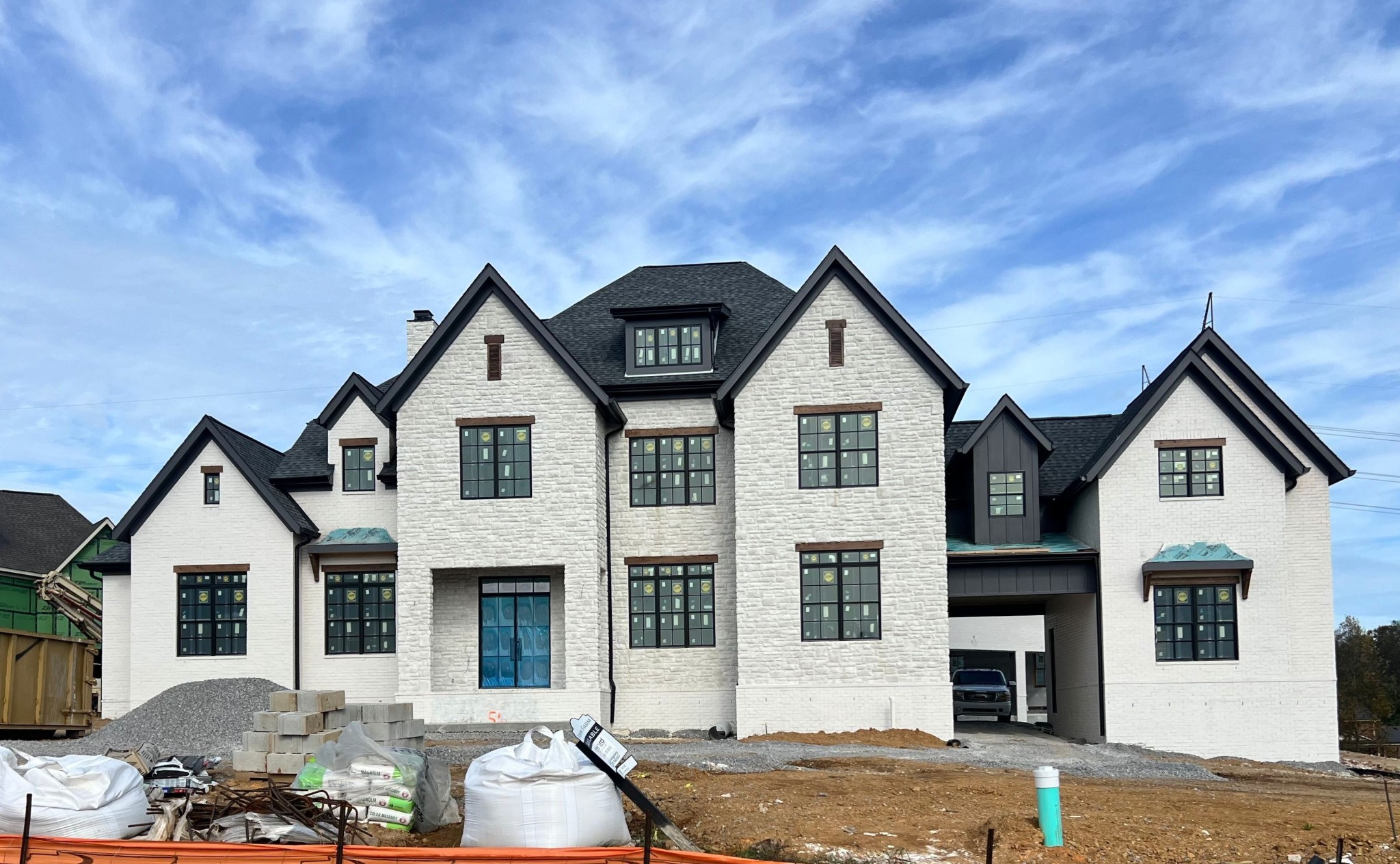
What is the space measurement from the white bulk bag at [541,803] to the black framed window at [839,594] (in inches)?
581

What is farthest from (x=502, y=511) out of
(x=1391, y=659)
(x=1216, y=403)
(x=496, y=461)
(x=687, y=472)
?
(x=1391, y=659)

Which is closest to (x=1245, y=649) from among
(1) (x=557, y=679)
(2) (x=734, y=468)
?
(2) (x=734, y=468)

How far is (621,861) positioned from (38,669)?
20.3m

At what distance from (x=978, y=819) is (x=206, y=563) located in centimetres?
2047

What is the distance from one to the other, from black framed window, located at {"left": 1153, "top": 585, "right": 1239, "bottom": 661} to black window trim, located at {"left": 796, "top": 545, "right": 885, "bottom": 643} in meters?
5.46

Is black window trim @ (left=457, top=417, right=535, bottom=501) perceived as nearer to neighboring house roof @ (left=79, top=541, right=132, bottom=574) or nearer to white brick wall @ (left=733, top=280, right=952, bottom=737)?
white brick wall @ (left=733, top=280, right=952, bottom=737)

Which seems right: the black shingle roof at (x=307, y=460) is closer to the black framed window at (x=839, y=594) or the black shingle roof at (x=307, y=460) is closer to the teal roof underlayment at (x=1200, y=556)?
the black framed window at (x=839, y=594)

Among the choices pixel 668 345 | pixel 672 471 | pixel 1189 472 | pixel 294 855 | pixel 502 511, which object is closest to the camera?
pixel 294 855

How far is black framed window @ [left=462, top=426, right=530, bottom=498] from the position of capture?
2783 cm

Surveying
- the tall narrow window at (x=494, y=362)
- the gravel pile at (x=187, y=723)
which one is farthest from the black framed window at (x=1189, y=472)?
the gravel pile at (x=187, y=723)

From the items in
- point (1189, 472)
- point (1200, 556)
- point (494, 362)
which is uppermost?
point (494, 362)

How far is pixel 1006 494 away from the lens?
28.6 metres

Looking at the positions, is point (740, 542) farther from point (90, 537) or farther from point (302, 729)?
point (90, 537)

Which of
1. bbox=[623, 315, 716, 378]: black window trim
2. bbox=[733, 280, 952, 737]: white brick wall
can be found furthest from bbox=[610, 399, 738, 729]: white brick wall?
bbox=[733, 280, 952, 737]: white brick wall
